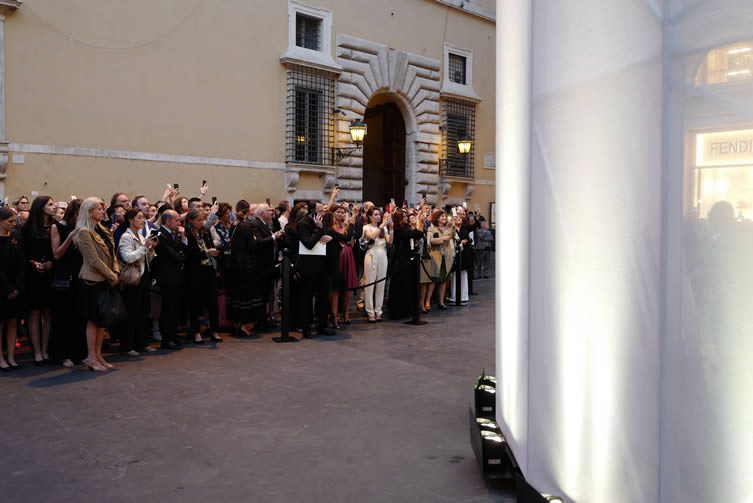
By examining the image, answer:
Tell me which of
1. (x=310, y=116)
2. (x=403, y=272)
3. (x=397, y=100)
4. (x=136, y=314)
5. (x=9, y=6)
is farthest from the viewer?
(x=397, y=100)

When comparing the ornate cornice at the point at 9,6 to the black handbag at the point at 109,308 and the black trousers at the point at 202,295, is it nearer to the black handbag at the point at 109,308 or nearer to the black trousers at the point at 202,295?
the black trousers at the point at 202,295

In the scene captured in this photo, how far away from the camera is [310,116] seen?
18438 mm

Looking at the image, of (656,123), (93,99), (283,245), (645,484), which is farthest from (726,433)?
(93,99)

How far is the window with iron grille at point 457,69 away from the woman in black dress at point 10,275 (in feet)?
58.8

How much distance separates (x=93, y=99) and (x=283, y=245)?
737 centimetres

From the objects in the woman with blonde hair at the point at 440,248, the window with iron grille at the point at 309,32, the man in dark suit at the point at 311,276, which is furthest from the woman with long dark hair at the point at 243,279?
the window with iron grille at the point at 309,32

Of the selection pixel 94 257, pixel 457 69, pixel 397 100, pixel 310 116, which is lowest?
pixel 94 257

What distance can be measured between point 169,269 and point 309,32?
40.3 ft

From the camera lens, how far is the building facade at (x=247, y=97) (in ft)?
44.7

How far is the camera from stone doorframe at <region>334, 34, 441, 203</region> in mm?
19016

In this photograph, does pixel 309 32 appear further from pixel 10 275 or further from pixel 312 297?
pixel 10 275

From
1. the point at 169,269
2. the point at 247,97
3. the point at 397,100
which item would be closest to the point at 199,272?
the point at 169,269

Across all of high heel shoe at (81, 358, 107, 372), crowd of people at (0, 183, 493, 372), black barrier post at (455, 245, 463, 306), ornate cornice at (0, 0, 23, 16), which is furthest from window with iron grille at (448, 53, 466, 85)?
high heel shoe at (81, 358, 107, 372)

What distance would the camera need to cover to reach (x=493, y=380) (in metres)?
5.28
